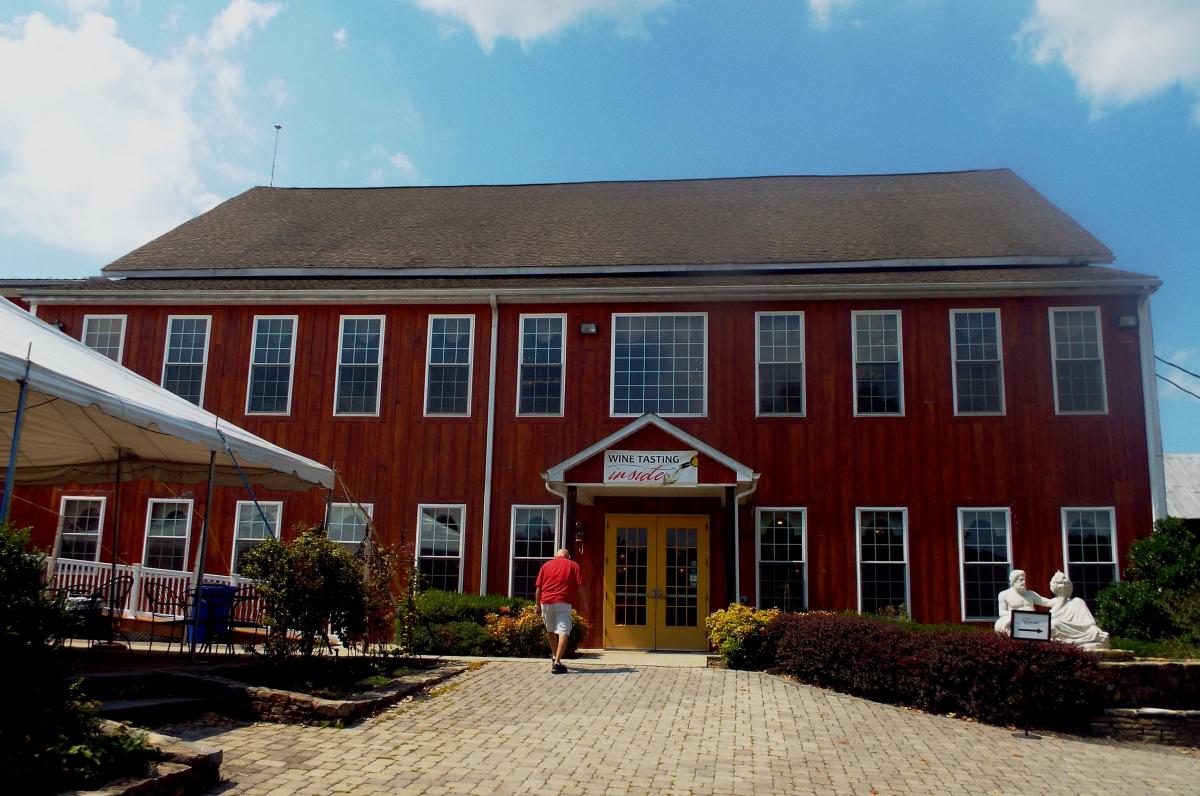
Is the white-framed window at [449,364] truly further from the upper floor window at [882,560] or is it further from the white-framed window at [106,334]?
the upper floor window at [882,560]

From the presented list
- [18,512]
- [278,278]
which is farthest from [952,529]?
[18,512]

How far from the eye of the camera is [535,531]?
658 inches

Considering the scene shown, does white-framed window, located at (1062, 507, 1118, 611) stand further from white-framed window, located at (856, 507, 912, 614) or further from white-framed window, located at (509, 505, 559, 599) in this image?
white-framed window, located at (509, 505, 559, 599)

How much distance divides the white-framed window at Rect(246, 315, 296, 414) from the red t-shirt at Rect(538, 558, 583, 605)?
285 inches

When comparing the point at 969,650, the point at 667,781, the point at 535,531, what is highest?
the point at 535,531

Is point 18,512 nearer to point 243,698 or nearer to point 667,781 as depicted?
point 243,698

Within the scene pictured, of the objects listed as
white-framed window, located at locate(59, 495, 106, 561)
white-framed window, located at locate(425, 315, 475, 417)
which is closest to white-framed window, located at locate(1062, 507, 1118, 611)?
white-framed window, located at locate(425, 315, 475, 417)

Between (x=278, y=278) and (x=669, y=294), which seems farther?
(x=278, y=278)

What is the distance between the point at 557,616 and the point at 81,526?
33.7 ft

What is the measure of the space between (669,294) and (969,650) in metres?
8.58

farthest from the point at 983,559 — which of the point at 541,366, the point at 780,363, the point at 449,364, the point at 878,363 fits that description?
the point at 449,364

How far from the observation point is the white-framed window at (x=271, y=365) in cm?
1759

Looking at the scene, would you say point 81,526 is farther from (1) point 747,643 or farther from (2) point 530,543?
(1) point 747,643

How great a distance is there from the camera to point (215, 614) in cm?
1269
